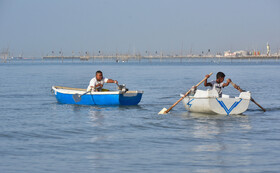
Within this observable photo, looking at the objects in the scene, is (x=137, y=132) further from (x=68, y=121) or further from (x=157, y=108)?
(x=157, y=108)

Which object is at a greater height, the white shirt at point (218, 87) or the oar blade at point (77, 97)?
the white shirt at point (218, 87)

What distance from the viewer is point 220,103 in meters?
20.6

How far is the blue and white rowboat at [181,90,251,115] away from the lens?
67.5ft

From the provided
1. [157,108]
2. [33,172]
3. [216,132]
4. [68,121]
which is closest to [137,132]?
[216,132]

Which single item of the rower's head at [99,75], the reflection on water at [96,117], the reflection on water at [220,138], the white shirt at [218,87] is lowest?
the reflection on water at [96,117]

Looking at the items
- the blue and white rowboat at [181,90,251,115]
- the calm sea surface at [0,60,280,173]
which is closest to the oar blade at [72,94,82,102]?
the calm sea surface at [0,60,280,173]

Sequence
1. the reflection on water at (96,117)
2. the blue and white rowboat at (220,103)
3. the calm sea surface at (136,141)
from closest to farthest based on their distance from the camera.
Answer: the calm sea surface at (136,141), the reflection on water at (96,117), the blue and white rowboat at (220,103)

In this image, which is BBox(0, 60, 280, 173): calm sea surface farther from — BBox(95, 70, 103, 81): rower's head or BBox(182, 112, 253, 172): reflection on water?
BBox(95, 70, 103, 81): rower's head

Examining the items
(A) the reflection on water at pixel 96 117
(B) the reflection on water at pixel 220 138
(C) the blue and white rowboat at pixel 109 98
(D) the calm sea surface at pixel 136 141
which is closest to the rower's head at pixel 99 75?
(C) the blue and white rowboat at pixel 109 98

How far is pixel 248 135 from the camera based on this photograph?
16.3m

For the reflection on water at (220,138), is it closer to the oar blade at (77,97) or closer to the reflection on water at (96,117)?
the reflection on water at (96,117)

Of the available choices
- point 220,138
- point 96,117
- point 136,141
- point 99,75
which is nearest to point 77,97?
point 99,75

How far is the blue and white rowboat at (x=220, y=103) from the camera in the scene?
2056 centimetres

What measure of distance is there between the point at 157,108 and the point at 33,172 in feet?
49.2
